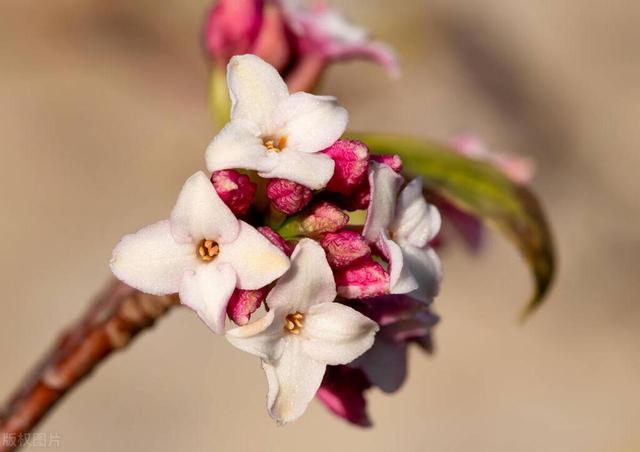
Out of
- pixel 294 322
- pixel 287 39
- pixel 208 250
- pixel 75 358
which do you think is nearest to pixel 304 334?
pixel 294 322

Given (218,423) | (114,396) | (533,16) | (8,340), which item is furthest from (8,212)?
(533,16)

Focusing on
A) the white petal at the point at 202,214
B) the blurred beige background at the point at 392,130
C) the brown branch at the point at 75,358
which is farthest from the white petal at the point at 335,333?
the blurred beige background at the point at 392,130

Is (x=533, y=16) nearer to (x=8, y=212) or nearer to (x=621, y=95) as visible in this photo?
(x=621, y=95)

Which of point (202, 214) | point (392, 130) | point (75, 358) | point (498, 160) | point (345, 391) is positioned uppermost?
point (202, 214)

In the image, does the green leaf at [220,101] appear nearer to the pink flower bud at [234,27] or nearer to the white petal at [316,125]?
the pink flower bud at [234,27]

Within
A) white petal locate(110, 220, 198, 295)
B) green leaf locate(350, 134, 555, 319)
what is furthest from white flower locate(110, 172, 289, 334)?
green leaf locate(350, 134, 555, 319)

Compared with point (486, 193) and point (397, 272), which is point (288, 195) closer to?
point (397, 272)
